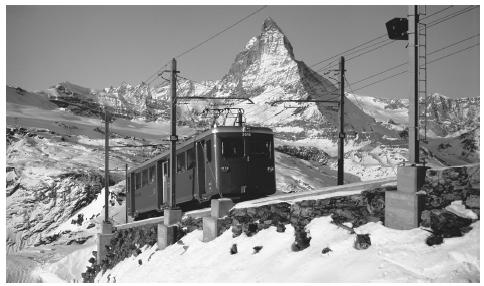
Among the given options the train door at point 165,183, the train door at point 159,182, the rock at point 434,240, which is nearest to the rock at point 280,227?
the rock at point 434,240

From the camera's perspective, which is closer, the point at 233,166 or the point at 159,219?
the point at 233,166

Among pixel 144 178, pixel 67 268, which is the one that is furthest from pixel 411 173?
pixel 67 268

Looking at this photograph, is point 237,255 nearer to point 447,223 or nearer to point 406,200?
point 406,200

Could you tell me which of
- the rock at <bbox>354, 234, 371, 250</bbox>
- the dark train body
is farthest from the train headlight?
the rock at <bbox>354, 234, 371, 250</bbox>

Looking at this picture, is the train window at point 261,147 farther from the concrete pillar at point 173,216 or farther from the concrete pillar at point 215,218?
the concrete pillar at point 215,218

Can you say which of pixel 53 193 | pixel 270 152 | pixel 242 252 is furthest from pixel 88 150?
pixel 242 252

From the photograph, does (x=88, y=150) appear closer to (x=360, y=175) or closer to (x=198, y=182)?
(x=360, y=175)

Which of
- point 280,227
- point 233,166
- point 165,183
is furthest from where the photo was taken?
point 165,183
